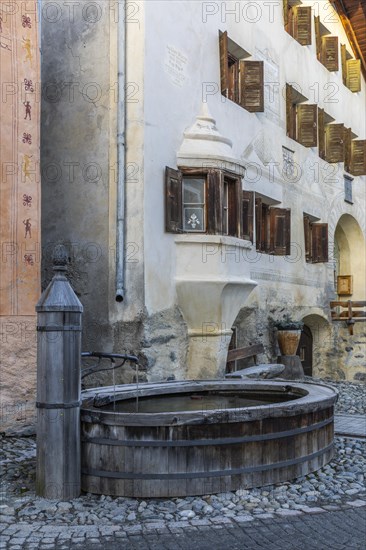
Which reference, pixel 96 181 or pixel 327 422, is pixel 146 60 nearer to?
pixel 96 181

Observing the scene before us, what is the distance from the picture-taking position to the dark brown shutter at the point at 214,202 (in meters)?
10.4

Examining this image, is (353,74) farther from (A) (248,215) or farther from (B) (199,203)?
(B) (199,203)

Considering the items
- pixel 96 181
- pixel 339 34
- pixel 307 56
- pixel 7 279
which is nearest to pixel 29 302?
pixel 7 279

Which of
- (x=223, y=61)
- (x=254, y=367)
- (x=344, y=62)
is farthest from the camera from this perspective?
(x=344, y=62)

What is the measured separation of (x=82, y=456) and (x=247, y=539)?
1.67 m

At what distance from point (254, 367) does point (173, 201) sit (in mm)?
3830

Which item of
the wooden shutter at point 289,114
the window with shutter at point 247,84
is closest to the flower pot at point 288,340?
the window with shutter at point 247,84

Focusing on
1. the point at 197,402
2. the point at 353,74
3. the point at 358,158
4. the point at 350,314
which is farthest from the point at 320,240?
the point at 197,402

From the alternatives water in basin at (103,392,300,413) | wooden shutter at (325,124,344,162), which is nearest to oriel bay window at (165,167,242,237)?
water in basin at (103,392,300,413)

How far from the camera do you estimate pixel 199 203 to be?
1066cm

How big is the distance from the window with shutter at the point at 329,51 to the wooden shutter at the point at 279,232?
5908mm

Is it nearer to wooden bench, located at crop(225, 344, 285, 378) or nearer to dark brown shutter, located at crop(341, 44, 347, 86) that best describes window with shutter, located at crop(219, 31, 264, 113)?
wooden bench, located at crop(225, 344, 285, 378)

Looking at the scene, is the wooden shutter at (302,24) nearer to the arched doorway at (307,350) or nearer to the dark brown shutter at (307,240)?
the dark brown shutter at (307,240)

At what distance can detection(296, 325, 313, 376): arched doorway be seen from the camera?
16891 millimetres
